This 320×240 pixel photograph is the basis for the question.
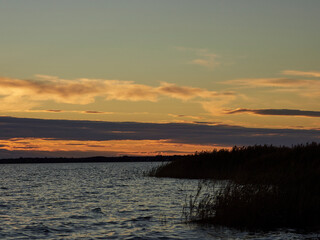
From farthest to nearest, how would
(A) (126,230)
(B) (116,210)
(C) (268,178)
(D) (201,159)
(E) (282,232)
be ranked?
(D) (201,159), (B) (116,210), (C) (268,178), (A) (126,230), (E) (282,232)

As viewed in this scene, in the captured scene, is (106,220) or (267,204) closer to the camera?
(267,204)

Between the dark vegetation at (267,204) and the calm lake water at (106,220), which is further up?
the dark vegetation at (267,204)

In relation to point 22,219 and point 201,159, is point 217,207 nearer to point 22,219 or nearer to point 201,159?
point 22,219

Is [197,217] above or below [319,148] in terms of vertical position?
below

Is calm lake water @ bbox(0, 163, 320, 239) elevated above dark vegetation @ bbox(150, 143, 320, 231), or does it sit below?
below

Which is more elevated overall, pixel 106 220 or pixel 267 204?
pixel 267 204

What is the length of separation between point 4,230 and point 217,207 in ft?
30.2

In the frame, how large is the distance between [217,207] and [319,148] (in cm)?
2065

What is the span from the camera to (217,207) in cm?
2014

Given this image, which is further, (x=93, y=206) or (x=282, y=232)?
(x=93, y=206)

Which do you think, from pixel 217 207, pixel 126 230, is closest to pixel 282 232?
pixel 217 207

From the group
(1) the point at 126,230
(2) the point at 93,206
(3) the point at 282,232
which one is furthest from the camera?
(2) the point at 93,206

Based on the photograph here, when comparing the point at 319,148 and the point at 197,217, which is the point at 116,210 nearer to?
the point at 197,217

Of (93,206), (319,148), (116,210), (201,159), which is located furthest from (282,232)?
(201,159)
